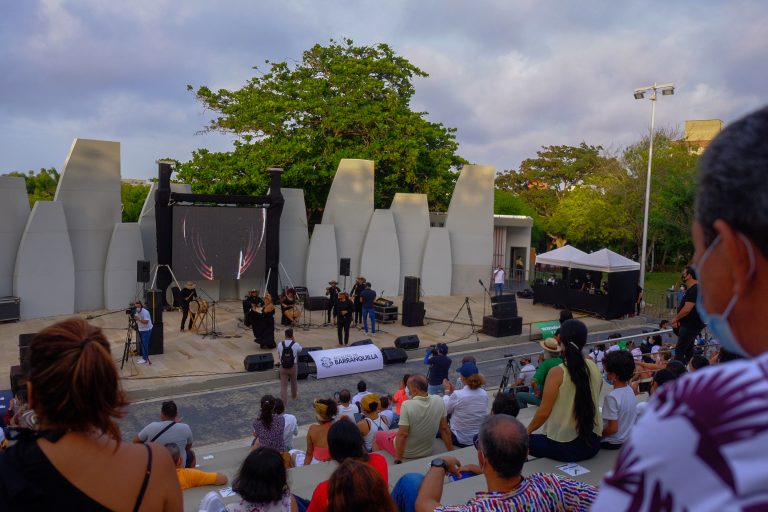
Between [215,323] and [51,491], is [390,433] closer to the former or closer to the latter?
[51,491]

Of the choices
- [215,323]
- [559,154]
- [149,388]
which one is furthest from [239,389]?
[559,154]

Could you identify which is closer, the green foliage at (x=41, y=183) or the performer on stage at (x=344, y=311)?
the performer on stage at (x=344, y=311)

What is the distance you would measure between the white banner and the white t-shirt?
29.6ft

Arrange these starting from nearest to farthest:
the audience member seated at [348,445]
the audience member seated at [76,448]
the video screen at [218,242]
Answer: the audience member seated at [76,448] < the audience member seated at [348,445] < the video screen at [218,242]

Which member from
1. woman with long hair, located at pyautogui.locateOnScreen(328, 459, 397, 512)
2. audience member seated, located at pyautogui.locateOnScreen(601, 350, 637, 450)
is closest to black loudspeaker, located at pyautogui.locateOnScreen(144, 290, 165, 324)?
audience member seated, located at pyautogui.locateOnScreen(601, 350, 637, 450)

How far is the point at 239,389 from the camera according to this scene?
12648 millimetres

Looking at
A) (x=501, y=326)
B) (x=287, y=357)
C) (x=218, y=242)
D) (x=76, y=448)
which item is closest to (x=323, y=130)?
(x=218, y=242)

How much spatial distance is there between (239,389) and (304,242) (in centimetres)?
1115

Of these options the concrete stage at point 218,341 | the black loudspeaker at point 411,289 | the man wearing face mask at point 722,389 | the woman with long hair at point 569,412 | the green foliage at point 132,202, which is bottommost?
the concrete stage at point 218,341

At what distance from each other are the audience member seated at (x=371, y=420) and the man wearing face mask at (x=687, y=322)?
4.29 metres

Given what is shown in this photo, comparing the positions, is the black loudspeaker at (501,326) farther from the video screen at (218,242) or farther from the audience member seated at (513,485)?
the audience member seated at (513,485)

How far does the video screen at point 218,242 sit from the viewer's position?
1875cm

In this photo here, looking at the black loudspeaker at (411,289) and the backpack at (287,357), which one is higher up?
the black loudspeaker at (411,289)

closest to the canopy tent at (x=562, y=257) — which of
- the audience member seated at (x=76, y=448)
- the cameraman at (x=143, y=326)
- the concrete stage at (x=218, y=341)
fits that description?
the concrete stage at (x=218, y=341)
